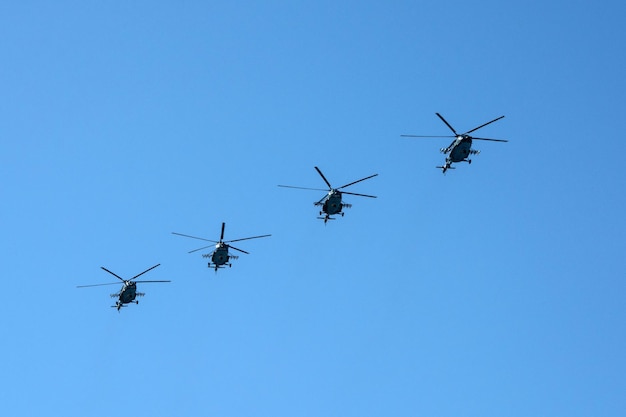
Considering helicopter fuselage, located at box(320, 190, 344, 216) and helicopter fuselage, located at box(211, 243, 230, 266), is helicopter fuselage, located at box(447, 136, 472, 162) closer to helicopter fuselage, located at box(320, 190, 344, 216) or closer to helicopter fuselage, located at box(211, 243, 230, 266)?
helicopter fuselage, located at box(320, 190, 344, 216)

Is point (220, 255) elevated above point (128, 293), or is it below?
above

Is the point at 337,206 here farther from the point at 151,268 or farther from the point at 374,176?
the point at 151,268

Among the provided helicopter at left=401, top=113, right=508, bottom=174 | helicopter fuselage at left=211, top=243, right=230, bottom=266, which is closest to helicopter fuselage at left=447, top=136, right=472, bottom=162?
helicopter at left=401, top=113, right=508, bottom=174

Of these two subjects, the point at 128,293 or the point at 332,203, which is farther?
the point at 128,293

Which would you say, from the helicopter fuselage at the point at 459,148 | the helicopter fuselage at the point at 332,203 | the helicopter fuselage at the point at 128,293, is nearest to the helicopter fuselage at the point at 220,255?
the helicopter fuselage at the point at 128,293

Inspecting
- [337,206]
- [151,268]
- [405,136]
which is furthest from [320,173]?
[151,268]

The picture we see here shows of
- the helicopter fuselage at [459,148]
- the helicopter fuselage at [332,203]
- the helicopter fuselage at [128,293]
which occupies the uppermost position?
the helicopter fuselage at [459,148]

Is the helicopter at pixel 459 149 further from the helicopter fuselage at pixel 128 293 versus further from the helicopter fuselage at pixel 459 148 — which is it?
the helicopter fuselage at pixel 128 293

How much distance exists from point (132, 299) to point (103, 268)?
8360 mm

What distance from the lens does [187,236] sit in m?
151

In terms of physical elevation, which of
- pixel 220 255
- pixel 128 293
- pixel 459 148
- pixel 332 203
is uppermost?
pixel 459 148

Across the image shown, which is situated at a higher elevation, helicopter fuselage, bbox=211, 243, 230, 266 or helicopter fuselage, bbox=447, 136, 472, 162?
helicopter fuselage, bbox=447, 136, 472, 162

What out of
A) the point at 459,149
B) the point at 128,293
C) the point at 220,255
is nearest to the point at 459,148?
the point at 459,149

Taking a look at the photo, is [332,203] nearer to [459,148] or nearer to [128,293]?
[459,148]
